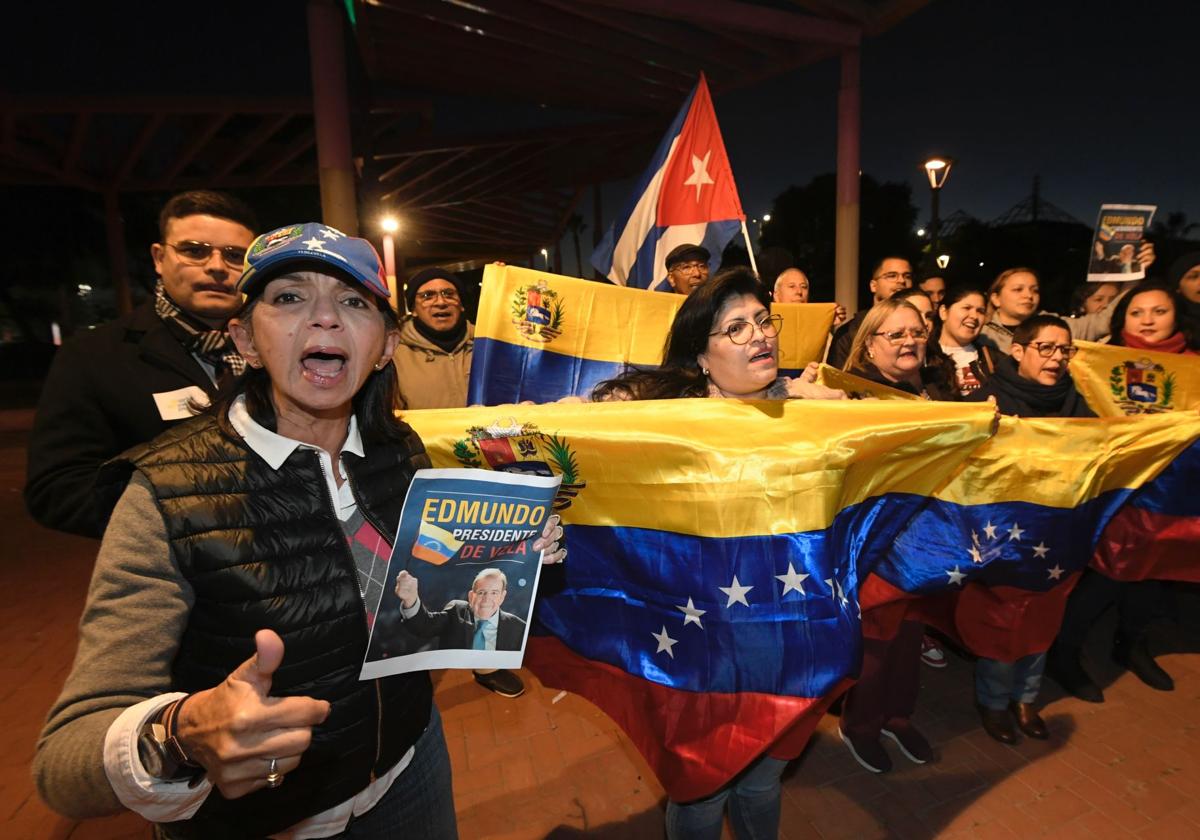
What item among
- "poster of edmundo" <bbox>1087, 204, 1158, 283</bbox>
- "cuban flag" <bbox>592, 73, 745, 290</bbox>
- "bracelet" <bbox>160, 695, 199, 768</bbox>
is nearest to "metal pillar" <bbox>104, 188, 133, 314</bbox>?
"cuban flag" <bbox>592, 73, 745, 290</bbox>

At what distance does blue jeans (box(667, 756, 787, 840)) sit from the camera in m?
2.09

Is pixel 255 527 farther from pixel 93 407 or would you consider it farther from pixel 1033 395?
pixel 1033 395

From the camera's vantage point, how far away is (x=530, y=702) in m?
3.77

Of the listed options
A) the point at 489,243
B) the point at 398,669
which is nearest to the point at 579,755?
the point at 398,669

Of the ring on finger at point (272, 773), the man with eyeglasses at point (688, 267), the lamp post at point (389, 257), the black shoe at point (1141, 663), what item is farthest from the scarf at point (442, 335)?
the lamp post at point (389, 257)

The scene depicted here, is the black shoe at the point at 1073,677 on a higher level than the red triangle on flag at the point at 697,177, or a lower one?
lower

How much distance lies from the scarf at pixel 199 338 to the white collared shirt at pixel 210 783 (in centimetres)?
88

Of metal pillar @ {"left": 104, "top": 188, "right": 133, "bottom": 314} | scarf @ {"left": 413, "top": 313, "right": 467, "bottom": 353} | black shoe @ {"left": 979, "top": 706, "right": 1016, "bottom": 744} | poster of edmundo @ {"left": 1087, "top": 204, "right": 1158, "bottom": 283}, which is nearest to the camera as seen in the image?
black shoe @ {"left": 979, "top": 706, "right": 1016, "bottom": 744}

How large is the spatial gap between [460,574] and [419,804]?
75cm

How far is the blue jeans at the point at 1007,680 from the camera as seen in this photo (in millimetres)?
3305

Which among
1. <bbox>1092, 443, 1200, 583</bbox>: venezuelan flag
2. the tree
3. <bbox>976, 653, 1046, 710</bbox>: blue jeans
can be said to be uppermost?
the tree

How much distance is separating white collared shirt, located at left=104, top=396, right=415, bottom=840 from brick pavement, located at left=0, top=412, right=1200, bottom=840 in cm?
154

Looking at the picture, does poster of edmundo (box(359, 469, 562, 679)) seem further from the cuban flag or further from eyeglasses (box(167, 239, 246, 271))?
the cuban flag

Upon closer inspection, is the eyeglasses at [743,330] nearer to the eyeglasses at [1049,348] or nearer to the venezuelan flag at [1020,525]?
the venezuelan flag at [1020,525]
